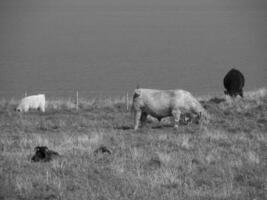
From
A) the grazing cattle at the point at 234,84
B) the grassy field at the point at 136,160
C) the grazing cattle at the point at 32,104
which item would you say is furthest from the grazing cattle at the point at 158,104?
the grazing cattle at the point at 234,84

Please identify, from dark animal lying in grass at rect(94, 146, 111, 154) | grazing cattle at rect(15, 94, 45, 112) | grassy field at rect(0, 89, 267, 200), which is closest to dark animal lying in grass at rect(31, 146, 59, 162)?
grassy field at rect(0, 89, 267, 200)

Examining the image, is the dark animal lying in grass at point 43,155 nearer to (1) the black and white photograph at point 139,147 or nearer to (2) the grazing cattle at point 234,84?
(1) the black and white photograph at point 139,147

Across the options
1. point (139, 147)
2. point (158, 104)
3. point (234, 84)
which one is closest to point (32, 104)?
point (234, 84)

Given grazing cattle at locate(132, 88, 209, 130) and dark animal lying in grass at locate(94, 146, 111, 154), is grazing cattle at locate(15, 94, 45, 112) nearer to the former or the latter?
grazing cattle at locate(132, 88, 209, 130)

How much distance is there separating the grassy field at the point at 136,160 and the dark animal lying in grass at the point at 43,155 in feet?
0.66

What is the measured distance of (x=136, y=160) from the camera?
52.5 ft

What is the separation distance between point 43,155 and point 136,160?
227 centimetres

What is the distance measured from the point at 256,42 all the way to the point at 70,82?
96773 millimetres

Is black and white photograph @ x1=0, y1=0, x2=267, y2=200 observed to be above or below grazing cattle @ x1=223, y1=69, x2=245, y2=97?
below

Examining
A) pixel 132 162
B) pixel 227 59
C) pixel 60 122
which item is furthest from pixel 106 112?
pixel 227 59

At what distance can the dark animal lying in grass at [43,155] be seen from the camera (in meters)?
16.0

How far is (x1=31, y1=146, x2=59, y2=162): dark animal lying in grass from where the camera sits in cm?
1605

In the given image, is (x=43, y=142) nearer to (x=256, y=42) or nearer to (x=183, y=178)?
(x=183, y=178)

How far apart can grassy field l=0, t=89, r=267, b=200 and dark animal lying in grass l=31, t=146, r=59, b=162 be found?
20 cm
